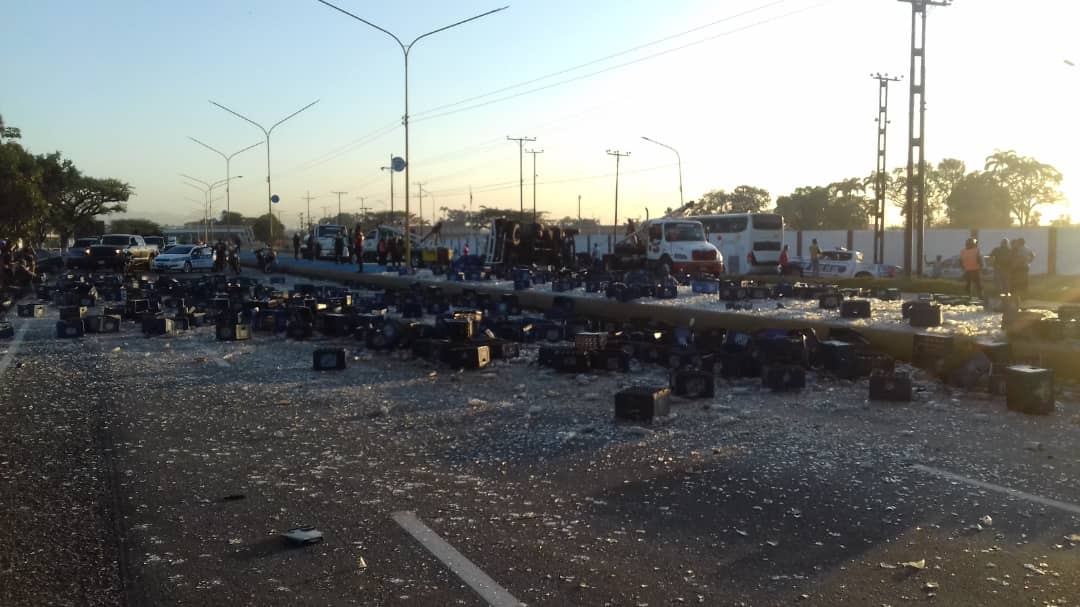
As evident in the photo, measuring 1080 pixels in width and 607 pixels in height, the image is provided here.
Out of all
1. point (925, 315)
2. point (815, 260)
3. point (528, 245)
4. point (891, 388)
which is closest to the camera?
point (891, 388)

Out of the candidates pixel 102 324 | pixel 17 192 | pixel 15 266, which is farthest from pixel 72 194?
pixel 102 324

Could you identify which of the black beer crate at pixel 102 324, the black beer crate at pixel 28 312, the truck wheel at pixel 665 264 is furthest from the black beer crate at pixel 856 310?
the black beer crate at pixel 28 312

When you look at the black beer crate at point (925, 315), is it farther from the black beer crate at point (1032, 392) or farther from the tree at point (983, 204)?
the tree at point (983, 204)

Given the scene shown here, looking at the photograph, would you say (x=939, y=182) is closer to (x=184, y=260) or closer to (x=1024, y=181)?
(x=1024, y=181)

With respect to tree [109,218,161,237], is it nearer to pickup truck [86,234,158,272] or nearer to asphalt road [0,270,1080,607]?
pickup truck [86,234,158,272]

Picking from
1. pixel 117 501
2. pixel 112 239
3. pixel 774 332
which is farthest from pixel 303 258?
pixel 117 501

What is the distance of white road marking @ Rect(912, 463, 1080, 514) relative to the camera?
620 cm

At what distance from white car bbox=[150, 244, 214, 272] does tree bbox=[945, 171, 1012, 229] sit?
62.4 meters

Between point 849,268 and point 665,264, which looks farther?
point 849,268

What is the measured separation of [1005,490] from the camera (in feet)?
21.7

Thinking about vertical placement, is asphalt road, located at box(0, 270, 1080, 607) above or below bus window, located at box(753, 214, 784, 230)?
below

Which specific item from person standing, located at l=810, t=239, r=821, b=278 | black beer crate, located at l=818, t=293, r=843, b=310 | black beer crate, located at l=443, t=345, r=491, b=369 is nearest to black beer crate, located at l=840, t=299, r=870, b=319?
black beer crate, located at l=818, t=293, r=843, b=310

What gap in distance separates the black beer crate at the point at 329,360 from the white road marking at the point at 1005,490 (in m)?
8.16

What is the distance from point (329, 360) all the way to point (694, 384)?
5.35 metres
